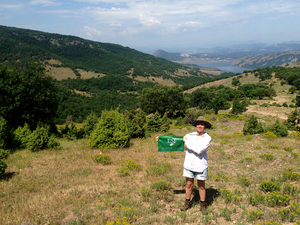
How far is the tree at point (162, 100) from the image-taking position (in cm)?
4356

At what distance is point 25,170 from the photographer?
→ 7.34 metres

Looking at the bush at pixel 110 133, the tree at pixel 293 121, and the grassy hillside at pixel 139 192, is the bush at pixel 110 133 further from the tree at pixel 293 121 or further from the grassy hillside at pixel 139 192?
the tree at pixel 293 121

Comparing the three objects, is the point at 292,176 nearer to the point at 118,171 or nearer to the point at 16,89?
the point at 118,171

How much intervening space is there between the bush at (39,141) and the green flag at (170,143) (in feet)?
27.1

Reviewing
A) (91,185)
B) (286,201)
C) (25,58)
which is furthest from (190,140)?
(25,58)

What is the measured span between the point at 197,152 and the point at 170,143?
4.27 ft

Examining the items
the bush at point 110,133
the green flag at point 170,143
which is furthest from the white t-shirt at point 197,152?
the bush at point 110,133

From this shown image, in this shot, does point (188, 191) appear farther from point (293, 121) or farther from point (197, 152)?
point (293, 121)

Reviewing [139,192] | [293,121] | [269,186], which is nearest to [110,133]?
[139,192]

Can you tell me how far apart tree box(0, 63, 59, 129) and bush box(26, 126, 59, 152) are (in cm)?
545

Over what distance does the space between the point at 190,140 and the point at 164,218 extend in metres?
1.99

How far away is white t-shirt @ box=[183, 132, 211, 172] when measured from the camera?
4228 mm

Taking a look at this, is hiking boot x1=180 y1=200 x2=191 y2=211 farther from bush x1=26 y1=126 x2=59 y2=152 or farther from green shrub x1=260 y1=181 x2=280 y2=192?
bush x1=26 y1=126 x2=59 y2=152

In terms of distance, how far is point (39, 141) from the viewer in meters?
10.4
